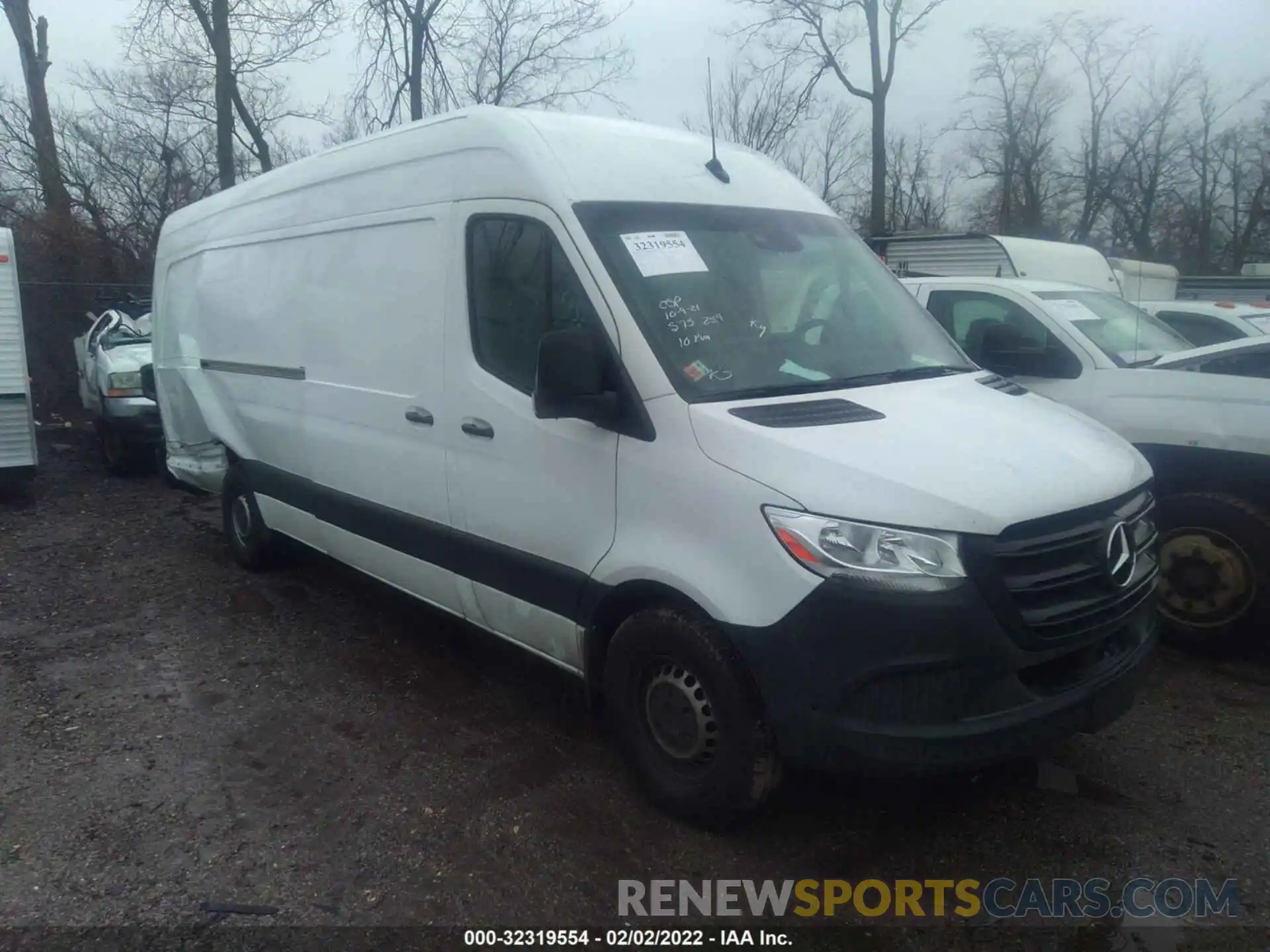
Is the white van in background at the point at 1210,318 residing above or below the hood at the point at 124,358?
above

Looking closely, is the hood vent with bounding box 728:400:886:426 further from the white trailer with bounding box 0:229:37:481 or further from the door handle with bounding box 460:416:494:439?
the white trailer with bounding box 0:229:37:481

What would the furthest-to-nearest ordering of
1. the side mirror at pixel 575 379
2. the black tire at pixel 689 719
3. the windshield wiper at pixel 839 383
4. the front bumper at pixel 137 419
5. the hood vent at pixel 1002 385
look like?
the front bumper at pixel 137 419
the hood vent at pixel 1002 385
the windshield wiper at pixel 839 383
the side mirror at pixel 575 379
the black tire at pixel 689 719

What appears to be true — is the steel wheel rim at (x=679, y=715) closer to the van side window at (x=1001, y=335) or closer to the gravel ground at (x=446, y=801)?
the gravel ground at (x=446, y=801)

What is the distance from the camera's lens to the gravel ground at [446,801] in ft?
10.8

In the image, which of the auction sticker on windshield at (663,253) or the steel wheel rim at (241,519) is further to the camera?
the steel wheel rim at (241,519)

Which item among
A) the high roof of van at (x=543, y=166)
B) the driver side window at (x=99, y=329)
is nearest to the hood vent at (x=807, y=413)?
the high roof of van at (x=543, y=166)

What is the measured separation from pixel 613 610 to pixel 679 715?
462 millimetres

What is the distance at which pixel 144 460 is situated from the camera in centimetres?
1108

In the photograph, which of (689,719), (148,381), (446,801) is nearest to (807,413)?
(689,719)

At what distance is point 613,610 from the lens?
12.2 ft

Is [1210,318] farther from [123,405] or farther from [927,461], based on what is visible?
[123,405]

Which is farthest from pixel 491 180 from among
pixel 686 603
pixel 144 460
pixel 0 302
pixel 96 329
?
pixel 96 329

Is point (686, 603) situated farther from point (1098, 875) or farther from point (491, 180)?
point (491, 180)

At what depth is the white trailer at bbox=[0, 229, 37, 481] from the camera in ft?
29.9
